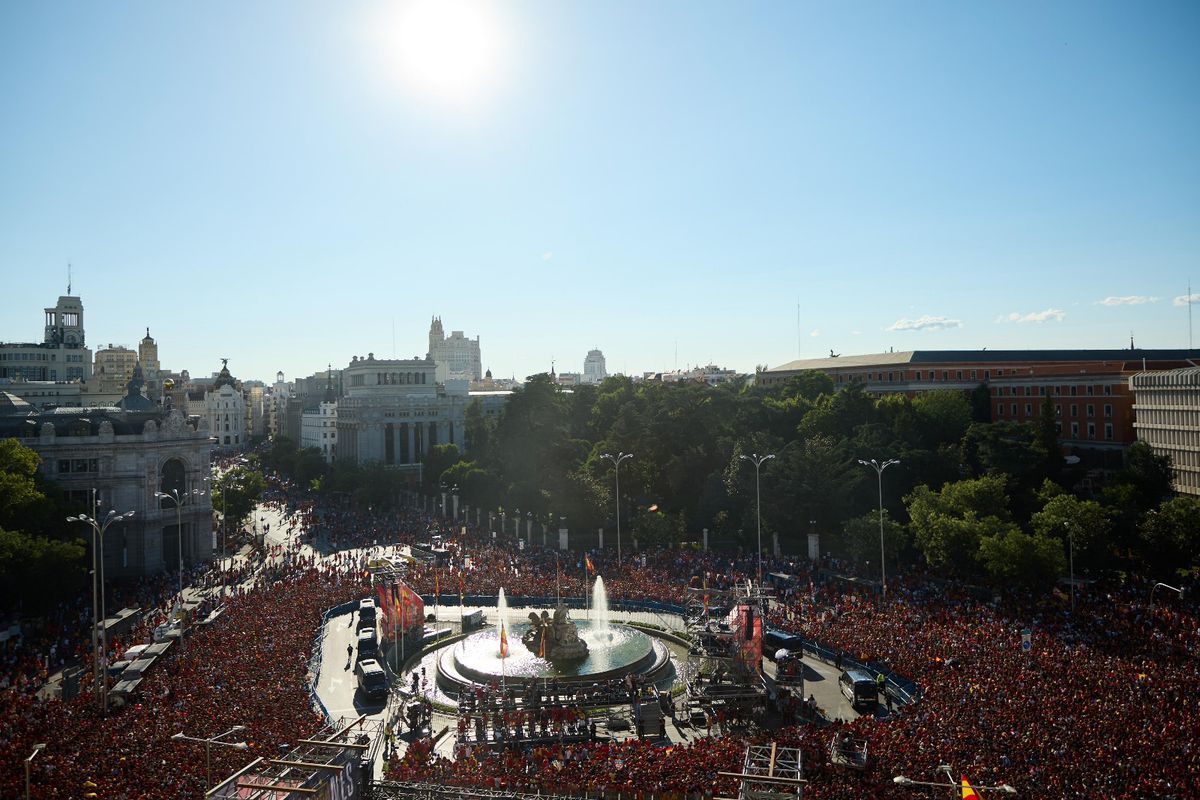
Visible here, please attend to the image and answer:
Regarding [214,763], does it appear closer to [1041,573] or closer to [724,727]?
[724,727]

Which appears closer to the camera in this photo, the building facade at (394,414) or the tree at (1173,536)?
the tree at (1173,536)

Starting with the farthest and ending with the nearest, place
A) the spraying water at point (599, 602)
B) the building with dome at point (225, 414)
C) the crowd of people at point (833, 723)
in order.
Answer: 1. the building with dome at point (225, 414)
2. the spraying water at point (599, 602)
3. the crowd of people at point (833, 723)

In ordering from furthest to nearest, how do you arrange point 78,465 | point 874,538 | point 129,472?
1. point 129,472
2. point 78,465
3. point 874,538

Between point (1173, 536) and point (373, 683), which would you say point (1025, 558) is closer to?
point (1173, 536)

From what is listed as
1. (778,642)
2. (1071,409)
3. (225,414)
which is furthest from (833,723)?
(225,414)

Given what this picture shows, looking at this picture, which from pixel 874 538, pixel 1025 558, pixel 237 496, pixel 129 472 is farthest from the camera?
pixel 237 496

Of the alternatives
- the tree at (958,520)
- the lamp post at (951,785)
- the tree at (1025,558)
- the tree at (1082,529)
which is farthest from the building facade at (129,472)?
the tree at (1082,529)

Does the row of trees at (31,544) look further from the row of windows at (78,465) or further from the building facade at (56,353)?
the building facade at (56,353)
